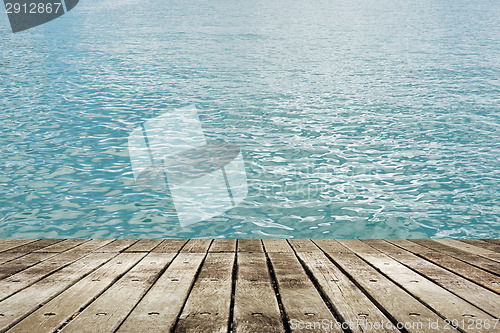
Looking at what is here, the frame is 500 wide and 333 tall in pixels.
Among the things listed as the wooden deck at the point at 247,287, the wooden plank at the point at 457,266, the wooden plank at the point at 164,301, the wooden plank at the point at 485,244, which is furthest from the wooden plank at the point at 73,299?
the wooden plank at the point at 485,244

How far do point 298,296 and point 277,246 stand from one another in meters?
0.79

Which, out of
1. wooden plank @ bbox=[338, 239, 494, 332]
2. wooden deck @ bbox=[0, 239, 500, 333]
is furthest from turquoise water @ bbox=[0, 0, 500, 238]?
wooden plank @ bbox=[338, 239, 494, 332]

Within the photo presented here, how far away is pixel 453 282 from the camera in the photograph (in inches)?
67.3

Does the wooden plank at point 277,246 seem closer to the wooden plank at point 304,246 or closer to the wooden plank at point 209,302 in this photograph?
the wooden plank at point 304,246

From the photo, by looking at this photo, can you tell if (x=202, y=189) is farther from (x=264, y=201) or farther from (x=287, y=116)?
(x=287, y=116)

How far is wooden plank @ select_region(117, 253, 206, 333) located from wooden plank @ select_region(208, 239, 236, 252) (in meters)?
0.27

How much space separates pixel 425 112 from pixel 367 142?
7.50 feet

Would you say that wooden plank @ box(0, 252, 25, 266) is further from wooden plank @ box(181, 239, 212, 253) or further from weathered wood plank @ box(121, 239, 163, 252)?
wooden plank @ box(181, 239, 212, 253)

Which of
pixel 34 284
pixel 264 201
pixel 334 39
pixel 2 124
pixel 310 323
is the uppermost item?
pixel 334 39

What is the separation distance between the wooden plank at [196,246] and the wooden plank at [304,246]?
47 cm

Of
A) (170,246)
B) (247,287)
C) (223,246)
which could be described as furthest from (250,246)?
(247,287)

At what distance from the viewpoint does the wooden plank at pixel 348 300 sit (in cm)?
131

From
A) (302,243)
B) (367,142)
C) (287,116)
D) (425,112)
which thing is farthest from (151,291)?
(425,112)

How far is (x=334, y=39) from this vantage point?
18.0m
